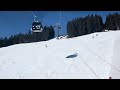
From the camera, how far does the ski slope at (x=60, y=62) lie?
38.7ft

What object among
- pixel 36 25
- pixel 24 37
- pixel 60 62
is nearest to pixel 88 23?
pixel 24 37

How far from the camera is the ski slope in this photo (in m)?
11.8

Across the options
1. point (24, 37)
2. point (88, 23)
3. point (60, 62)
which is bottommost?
point (60, 62)

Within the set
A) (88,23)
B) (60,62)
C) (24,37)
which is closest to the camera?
(24,37)

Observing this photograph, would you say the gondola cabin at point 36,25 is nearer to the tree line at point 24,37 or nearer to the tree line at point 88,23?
the tree line at point 24,37

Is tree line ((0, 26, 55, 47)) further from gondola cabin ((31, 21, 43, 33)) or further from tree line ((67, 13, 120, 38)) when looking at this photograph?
tree line ((67, 13, 120, 38))

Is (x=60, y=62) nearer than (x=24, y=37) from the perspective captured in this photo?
No

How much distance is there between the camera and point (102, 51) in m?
15.3

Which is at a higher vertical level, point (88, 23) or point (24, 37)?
point (88, 23)

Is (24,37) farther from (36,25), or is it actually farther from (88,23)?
(88,23)

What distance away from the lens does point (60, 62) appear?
13836 millimetres

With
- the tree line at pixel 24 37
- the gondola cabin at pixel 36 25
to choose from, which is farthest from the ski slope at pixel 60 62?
the gondola cabin at pixel 36 25
